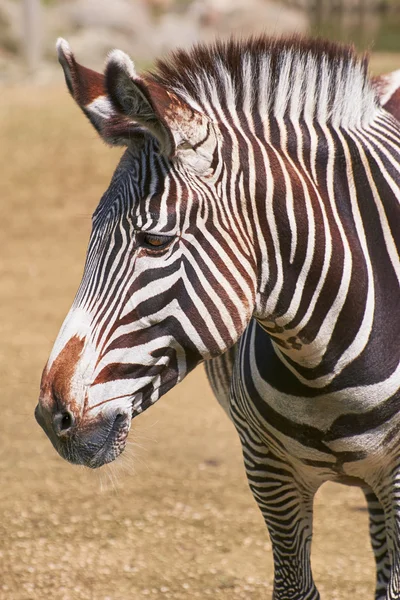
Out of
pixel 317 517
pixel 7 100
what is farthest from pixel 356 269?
pixel 7 100

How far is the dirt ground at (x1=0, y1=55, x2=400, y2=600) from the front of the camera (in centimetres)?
511

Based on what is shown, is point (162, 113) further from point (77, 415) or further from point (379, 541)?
point (379, 541)

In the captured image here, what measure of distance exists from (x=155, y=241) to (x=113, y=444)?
619 millimetres

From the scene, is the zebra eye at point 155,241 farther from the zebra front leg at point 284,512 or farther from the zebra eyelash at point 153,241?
the zebra front leg at point 284,512

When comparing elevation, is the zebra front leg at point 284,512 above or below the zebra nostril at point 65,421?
below

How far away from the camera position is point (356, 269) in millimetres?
2980

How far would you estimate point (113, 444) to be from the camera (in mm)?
2777

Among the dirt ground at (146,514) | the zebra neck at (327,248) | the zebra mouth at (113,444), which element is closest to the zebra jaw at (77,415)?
the zebra mouth at (113,444)

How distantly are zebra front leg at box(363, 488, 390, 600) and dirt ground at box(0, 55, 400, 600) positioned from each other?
2.00 ft

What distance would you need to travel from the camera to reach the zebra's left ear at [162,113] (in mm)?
2537

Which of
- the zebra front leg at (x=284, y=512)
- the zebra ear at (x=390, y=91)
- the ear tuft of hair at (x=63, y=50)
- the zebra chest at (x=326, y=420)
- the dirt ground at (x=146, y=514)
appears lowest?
the dirt ground at (x=146, y=514)

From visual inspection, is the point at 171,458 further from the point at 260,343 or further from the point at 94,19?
the point at 94,19

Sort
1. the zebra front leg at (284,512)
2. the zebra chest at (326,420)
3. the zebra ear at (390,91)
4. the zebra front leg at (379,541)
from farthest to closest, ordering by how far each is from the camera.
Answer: the zebra front leg at (379,541) → the zebra ear at (390,91) → the zebra front leg at (284,512) → the zebra chest at (326,420)

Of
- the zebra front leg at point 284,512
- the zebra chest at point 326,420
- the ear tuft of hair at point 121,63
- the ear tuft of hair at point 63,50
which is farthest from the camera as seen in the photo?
the zebra front leg at point 284,512
